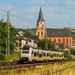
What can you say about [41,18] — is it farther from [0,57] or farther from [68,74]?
[68,74]

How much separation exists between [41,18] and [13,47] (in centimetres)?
15565

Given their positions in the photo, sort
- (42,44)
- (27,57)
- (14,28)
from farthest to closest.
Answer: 1. (42,44)
2. (14,28)
3. (27,57)

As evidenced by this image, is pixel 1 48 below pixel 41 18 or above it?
below

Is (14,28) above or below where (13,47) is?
above

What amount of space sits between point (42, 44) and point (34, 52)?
5922cm

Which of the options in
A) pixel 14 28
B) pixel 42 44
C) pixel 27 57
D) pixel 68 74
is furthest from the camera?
pixel 42 44

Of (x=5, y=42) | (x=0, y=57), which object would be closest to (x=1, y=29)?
(x=5, y=42)

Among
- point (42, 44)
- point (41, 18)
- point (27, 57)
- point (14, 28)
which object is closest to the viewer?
point (27, 57)

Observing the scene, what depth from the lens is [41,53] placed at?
114ft

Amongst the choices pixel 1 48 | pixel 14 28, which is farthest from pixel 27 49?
pixel 14 28

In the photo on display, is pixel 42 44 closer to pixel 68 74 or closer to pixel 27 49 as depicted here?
pixel 27 49

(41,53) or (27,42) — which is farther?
(27,42)

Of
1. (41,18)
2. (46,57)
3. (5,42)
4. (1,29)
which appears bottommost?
(46,57)

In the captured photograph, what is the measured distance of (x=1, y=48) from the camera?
35750 millimetres
